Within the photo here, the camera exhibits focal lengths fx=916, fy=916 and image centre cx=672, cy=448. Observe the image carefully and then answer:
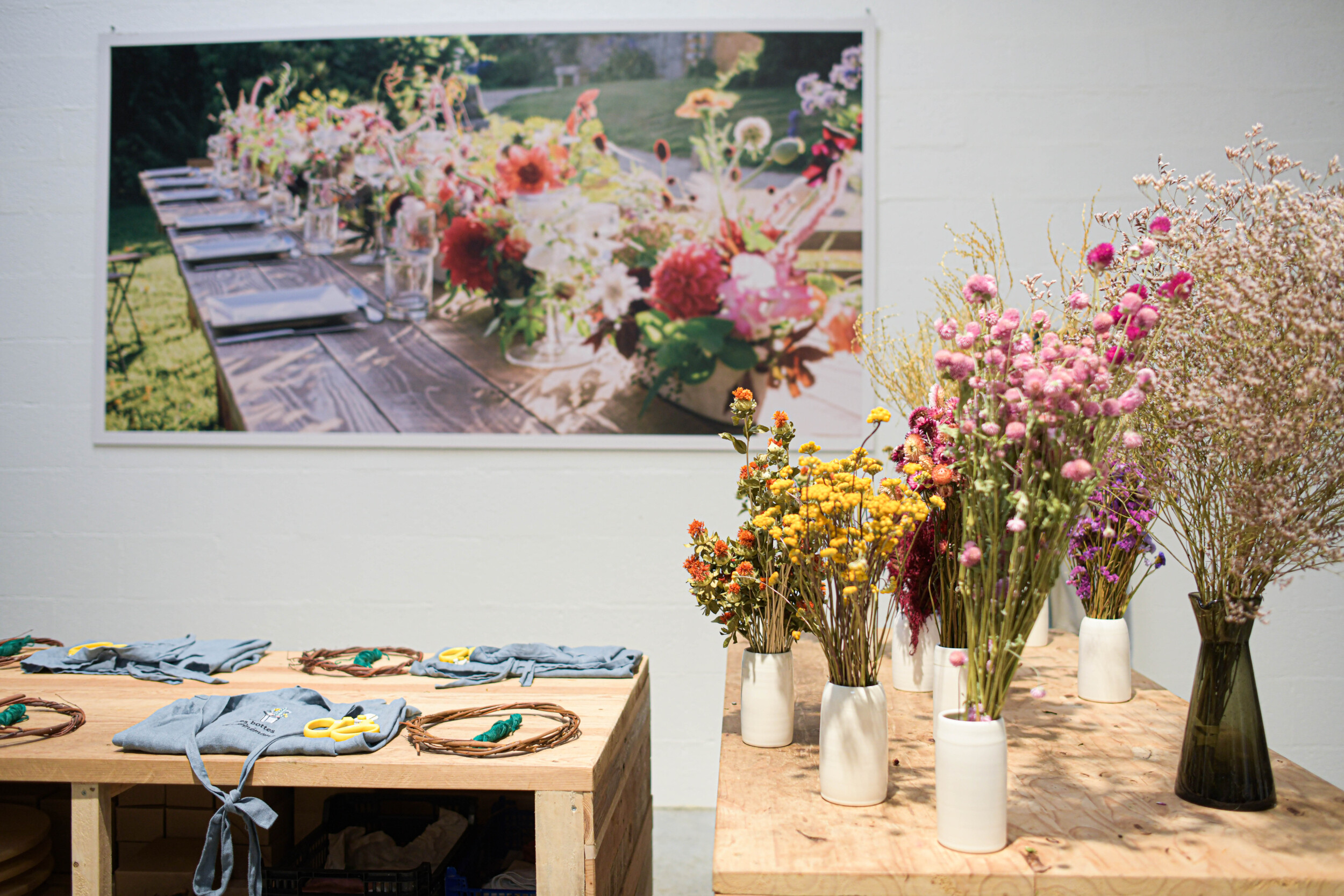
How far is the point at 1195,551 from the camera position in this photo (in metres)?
1.17

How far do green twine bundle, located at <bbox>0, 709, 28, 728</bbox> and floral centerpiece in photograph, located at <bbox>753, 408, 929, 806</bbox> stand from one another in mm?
1365

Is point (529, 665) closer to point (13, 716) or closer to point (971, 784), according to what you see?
point (13, 716)

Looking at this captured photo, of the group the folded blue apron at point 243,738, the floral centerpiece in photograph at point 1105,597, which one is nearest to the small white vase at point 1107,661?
the floral centerpiece in photograph at point 1105,597

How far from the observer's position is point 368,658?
204cm

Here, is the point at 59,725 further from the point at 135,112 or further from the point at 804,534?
the point at 135,112

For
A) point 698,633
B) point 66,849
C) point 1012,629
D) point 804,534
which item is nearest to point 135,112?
point 66,849

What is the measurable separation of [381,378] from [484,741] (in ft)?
6.33

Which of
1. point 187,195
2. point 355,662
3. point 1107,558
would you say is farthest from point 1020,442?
point 187,195

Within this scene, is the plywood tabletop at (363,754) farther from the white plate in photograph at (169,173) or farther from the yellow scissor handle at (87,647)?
the white plate in photograph at (169,173)

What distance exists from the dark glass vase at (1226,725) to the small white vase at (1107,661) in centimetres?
45

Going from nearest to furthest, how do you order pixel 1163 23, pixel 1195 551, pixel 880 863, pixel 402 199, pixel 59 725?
pixel 880 863
pixel 1195 551
pixel 59 725
pixel 1163 23
pixel 402 199

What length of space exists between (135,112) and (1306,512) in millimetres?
3617

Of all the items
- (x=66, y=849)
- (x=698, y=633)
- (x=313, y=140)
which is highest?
(x=313, y=140)

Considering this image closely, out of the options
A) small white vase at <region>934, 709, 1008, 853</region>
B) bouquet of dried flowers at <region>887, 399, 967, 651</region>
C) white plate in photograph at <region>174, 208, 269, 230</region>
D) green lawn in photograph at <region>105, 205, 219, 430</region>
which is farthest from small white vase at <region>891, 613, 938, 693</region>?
white plate in photograph at <region>174, 208, 269, 230</region>
